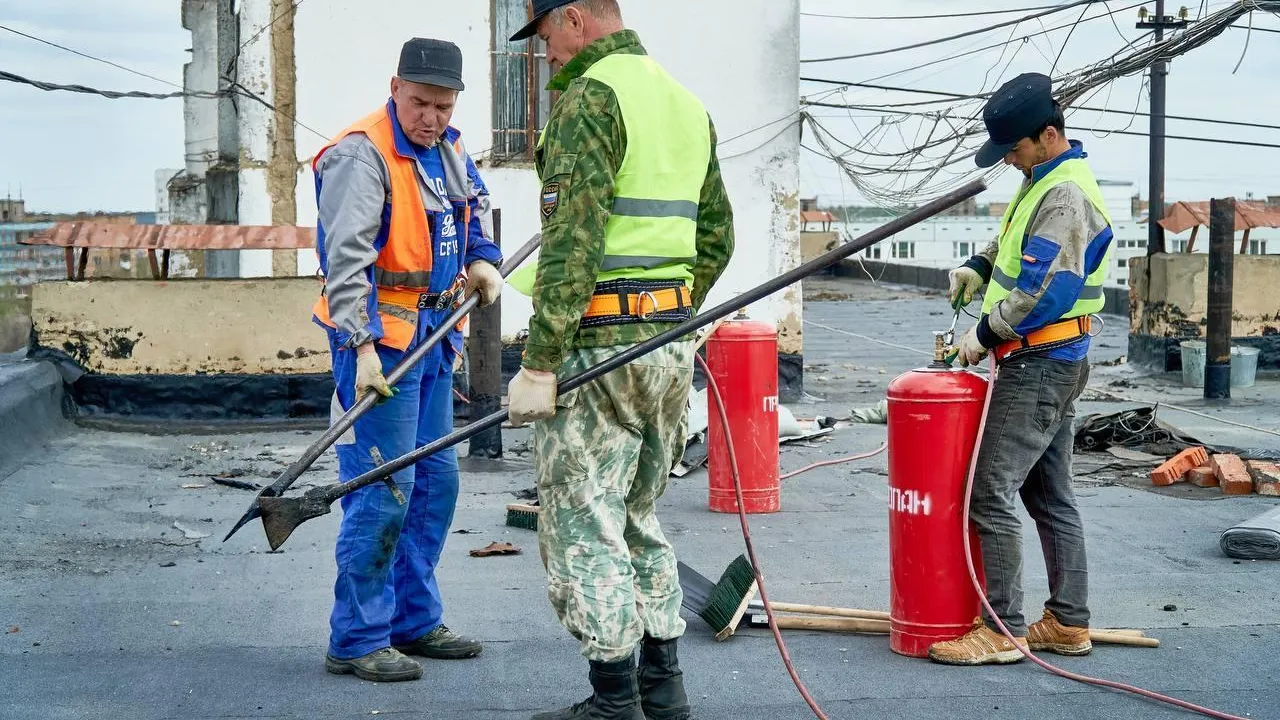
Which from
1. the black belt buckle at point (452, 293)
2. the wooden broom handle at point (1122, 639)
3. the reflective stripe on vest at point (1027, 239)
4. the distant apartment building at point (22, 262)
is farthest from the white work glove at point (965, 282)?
the distant apartment building at point (22, 262)

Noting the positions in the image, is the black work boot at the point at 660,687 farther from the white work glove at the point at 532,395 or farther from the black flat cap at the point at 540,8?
the black flat cap at the point at 540,8

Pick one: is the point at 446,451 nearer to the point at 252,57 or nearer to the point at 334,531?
the point at 334,531

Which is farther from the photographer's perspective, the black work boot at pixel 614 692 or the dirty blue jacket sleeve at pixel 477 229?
the dirty blue jacket sleeve at pixel 477 229

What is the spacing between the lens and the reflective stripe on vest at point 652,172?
12.2 feet

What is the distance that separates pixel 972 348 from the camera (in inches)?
187

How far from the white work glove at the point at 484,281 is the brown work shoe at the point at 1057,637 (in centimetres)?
235

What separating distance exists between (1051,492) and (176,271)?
40.4 feet

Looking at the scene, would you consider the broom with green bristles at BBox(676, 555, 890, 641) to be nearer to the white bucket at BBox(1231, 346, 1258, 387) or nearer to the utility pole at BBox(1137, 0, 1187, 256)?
the white bucket at BBox(1231, 346, 1258, 387)

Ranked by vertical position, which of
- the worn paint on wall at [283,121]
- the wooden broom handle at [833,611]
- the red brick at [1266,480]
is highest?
the worn paint on wall at [283,121]

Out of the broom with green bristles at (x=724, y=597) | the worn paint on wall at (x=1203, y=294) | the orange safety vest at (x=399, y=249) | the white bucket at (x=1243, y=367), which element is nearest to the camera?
the orange safety vest at (x=399, y=249)

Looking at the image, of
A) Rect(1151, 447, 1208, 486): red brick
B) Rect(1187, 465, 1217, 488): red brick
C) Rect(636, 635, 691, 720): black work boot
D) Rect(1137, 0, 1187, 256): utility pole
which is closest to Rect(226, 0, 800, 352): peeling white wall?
Rect(1151, 447, 1208, 486): red brick

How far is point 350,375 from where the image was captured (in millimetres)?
4484

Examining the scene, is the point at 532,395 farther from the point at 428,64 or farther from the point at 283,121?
the point at 283,121

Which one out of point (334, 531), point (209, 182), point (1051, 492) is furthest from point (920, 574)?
point (209, 182)
